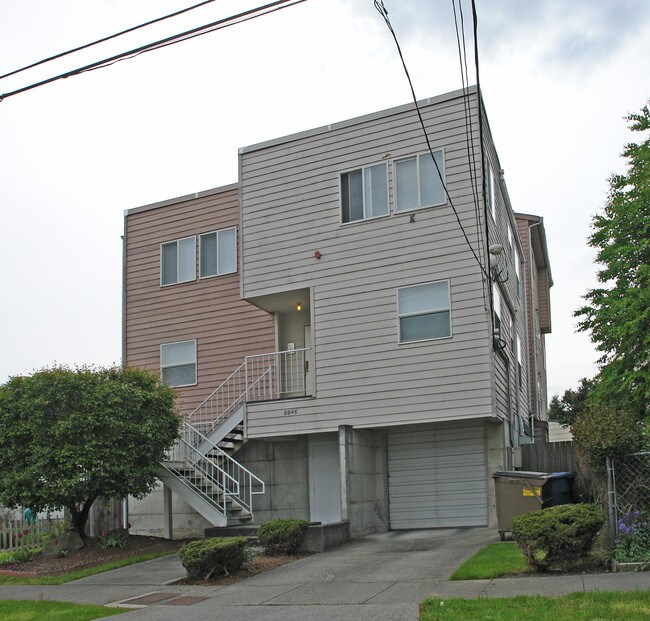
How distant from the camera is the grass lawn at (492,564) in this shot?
10281 mm

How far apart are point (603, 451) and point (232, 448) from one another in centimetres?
966

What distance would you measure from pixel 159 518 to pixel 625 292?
38.5 ft

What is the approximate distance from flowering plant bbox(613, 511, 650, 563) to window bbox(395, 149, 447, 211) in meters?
7.90

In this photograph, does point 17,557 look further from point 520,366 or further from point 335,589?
point 520,366

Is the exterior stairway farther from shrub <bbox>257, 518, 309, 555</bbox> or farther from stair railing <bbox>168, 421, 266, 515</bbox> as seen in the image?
shrub <bbox>257, 518, 309, 555</bbox>

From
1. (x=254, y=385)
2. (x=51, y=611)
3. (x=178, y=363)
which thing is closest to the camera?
(x=51, y=611)

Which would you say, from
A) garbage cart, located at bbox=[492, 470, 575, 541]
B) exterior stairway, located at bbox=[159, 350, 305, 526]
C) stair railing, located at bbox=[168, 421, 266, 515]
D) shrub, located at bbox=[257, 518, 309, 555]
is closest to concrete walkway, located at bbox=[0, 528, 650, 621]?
shrub, located at bbox=[257, 518, 309, 555]

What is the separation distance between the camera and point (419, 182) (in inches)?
658

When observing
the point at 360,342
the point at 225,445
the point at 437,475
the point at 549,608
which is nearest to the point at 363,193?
the point at 360,342

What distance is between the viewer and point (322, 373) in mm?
16984

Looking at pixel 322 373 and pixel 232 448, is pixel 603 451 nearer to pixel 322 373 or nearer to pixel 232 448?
pixel 322 373

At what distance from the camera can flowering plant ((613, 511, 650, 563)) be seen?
32.0ft

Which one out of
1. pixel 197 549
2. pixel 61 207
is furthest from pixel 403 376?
pixel 61 207

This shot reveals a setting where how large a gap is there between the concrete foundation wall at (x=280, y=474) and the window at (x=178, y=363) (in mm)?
2731
